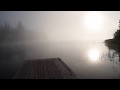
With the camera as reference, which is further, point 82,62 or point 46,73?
point 82,62

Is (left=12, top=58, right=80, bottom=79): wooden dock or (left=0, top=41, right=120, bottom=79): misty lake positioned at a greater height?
(left=12, top=58, right=80, bottom=79): wooden dock

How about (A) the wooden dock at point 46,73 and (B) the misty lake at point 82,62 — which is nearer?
(A) the wooden dock at point 46,73

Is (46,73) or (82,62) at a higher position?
(46,73)

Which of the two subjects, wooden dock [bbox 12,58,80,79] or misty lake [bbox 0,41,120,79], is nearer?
wooden dock [bbox 12,58,80,79]

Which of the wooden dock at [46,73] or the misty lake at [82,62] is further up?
the wooden dock at [46,73]
